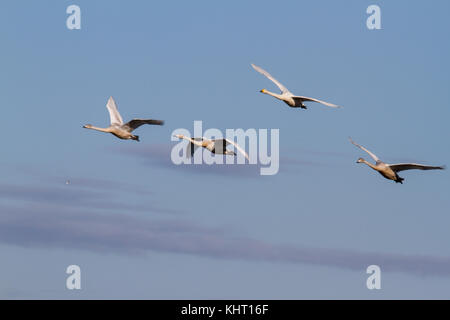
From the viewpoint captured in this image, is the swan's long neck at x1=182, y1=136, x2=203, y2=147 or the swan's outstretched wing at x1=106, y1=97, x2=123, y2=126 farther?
the swan's outstretched wing at x1=106, y1=97, x2=123, y2=126

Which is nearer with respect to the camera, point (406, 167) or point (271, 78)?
point (406, 167)

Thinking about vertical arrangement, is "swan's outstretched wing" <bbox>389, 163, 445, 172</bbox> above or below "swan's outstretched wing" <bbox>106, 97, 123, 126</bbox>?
below

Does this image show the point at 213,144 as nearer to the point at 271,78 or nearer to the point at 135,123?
the point at 135,123

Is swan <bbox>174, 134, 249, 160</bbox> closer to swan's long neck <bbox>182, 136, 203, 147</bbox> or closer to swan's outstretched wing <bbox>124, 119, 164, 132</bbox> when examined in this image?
swan's long neck <bbox>182, 136, 203, 147</bbox>

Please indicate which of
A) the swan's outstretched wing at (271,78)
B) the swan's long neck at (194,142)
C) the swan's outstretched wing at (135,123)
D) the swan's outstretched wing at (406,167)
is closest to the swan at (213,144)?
the swan's long neck at (194,142)

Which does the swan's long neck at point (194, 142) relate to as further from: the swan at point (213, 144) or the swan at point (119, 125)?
the swan at point (119, 125)

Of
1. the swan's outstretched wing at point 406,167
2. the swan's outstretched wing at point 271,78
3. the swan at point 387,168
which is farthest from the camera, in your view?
the swan's outstretched wing at point 271,78

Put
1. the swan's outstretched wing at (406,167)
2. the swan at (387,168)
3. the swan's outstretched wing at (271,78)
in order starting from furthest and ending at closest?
the swan's outstretched wing at (271,78) → the swan at (387,168) → the swan's outstretched wing at (406,167)

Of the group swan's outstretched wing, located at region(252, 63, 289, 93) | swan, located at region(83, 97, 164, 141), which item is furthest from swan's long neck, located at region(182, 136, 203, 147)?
swan's outstretched wing, located at region(252, 63, 289, 93)

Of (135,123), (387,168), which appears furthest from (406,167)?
(135,123)

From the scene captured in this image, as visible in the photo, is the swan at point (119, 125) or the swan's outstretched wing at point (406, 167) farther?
the swan at point (119, 125)

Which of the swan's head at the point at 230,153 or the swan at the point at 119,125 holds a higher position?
the swan at the point at 119,125

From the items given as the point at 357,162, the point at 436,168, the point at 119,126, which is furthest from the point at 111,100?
the point at 436,168

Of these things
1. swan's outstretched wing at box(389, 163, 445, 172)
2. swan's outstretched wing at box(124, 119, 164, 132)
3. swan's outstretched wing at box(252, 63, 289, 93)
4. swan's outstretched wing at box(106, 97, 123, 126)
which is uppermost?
swan's outstretched wing at box(252, 63, 289, 93)
